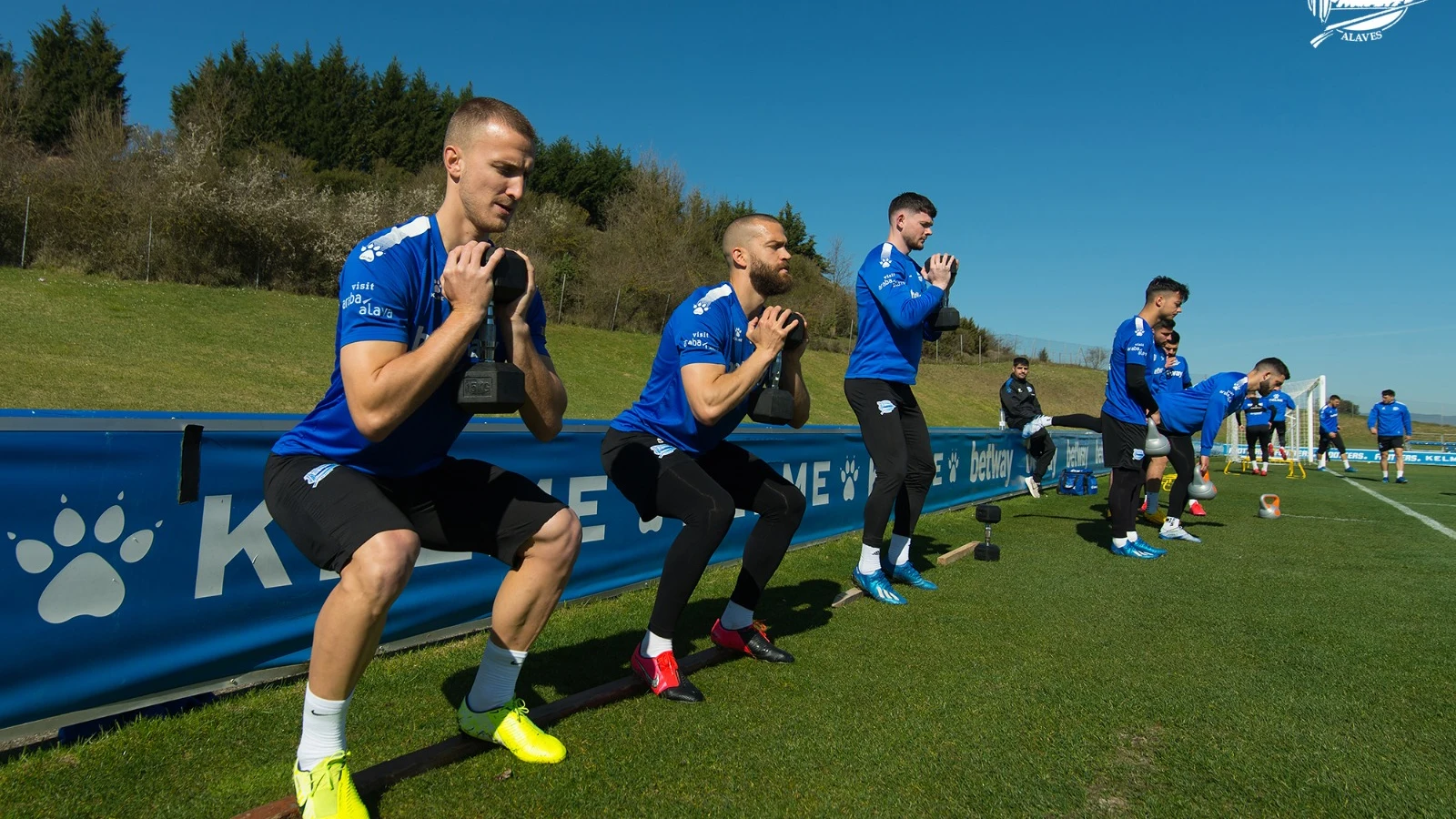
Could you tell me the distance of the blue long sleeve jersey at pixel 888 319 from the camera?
514 centimetres

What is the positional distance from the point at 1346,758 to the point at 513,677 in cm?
271

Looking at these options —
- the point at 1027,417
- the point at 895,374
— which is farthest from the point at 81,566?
the point at 1027,417

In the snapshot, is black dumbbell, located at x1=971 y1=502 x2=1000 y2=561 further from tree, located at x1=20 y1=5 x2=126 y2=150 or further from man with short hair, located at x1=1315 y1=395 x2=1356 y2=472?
tree, located at x1=20 y1=5 x2=126 y2=150

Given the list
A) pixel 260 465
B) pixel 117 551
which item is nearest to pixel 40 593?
pixel 117 551

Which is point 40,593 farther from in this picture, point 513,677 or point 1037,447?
point 1037,447

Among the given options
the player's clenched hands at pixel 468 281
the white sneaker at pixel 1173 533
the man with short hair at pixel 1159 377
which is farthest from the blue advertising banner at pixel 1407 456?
the player's clenched hands at pixel 468 281

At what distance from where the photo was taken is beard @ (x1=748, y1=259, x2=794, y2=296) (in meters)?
3.82

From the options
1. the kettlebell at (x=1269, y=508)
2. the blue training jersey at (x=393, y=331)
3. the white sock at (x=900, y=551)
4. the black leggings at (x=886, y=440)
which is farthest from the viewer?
the kettlebell at (x=1269, y=508)

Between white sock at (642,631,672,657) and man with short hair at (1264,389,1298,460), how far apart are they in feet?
66.1

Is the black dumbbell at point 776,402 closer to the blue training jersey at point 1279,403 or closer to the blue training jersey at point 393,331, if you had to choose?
the blue training jersey at point 393,331

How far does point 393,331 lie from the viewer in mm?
2275

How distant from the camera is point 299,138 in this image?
2109 inches

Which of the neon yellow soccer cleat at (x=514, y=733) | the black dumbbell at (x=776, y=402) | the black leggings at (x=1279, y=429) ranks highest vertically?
the black dumbbell at (x=776, y=402)

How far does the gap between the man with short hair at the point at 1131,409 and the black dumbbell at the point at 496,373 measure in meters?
6.16
